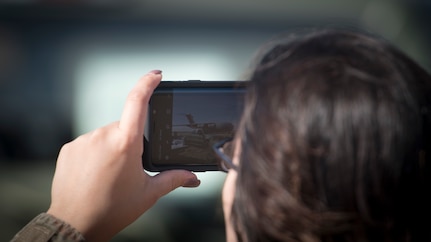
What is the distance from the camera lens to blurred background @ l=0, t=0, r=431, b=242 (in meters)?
2.70

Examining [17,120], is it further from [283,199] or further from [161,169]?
[283,199]

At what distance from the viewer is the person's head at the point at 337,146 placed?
776mm

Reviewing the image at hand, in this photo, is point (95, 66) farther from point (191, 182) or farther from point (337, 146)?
point (337, 146)

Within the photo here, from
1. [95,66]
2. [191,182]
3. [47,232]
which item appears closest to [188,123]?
[191,182]

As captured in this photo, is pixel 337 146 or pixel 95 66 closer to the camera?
pixel 337 146

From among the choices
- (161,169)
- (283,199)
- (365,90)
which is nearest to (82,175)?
(161,169)

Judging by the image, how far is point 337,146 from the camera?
77cm

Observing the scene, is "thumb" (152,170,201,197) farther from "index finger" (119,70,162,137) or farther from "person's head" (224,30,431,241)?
"person's head" (224,30,431,241)

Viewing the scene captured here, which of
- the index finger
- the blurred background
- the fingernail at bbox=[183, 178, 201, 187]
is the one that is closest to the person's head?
the index finger

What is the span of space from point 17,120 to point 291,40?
2.11 meters

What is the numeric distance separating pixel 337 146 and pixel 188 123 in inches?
26.9

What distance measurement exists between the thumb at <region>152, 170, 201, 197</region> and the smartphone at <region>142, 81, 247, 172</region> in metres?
0.07

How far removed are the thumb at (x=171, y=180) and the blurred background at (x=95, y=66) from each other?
1.41 meters

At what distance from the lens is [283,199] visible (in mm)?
811
